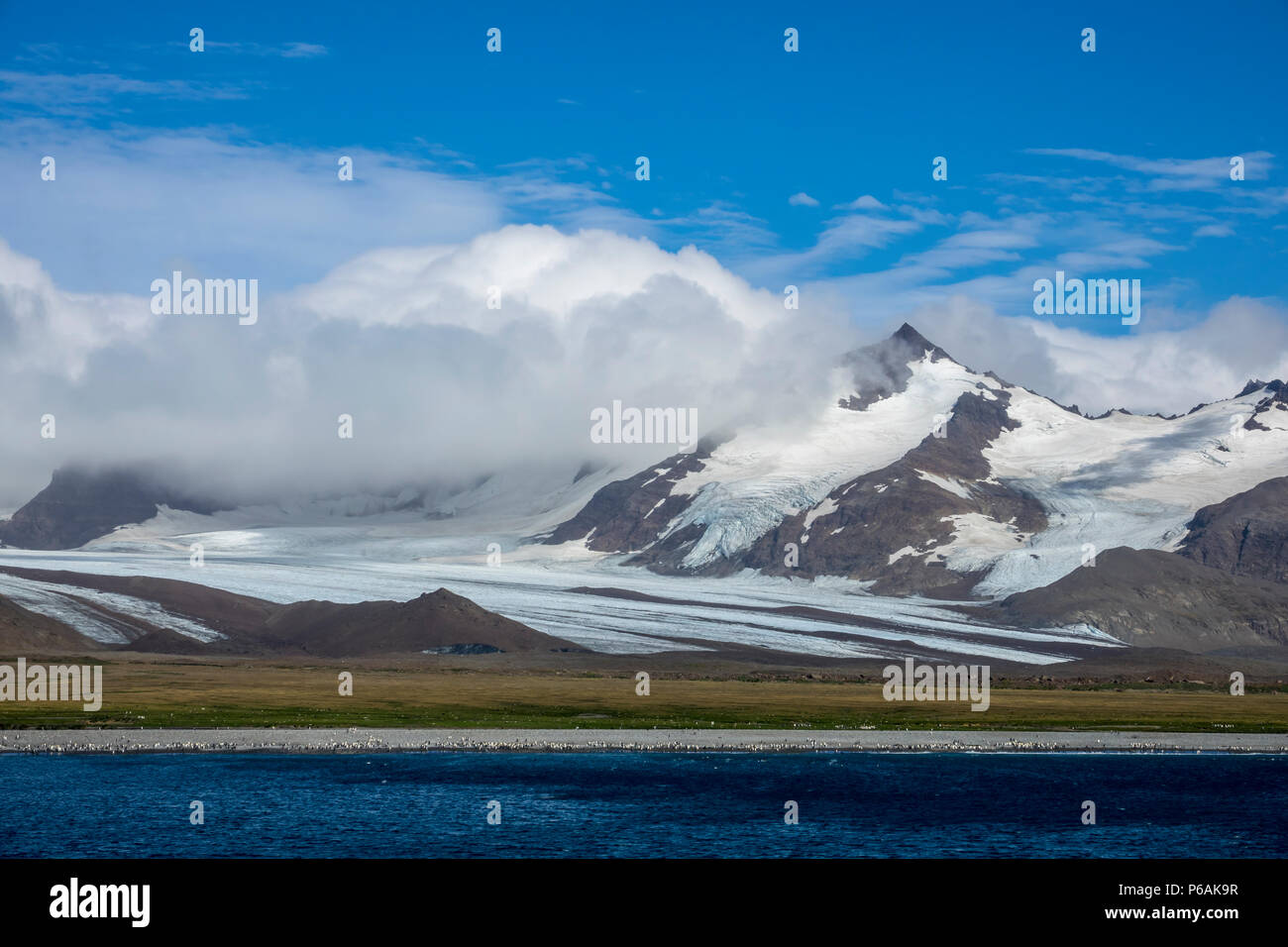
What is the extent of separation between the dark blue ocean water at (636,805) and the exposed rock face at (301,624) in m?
98.7

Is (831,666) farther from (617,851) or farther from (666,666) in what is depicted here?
(617,851)

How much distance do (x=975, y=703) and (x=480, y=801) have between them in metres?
63.9

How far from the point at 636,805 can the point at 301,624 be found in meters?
133

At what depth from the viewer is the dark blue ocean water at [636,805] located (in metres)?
46.7

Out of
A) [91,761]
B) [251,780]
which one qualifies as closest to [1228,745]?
[251,780]

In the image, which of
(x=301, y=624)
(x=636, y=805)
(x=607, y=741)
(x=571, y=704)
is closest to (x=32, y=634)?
Answer: (x=301, y=624)

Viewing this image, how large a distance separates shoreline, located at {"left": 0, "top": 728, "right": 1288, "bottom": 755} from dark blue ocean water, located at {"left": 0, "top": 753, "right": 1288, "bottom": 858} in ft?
9.45

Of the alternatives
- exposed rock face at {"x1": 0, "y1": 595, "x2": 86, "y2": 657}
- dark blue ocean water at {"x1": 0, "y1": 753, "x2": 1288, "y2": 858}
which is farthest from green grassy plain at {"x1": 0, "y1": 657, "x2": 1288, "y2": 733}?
dark blue ocean water at {"x1": 0, "y1": 753, "x2": 1288, "y2": 858}

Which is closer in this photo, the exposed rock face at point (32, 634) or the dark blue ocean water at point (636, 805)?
the dark blue ocean water at point (636, 805)

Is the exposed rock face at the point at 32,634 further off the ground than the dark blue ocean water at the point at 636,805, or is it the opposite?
the exposed rock face at the point at 32,634

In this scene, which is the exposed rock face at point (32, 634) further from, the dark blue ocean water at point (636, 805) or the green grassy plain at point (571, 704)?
the dark blue ocean water at point (636, 805)

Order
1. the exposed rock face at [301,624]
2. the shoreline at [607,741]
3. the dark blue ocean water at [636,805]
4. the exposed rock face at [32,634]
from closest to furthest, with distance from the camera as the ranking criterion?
the dark blue ocean water at [636,805]
the shoreline at [607,741]
the exposed rock face at [32,634]
the exposed rock face at [301,624]

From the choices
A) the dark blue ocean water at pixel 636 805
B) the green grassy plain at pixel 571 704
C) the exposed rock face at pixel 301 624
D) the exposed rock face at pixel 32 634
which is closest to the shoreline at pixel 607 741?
the dark blue ocean water at pixel 636 805
